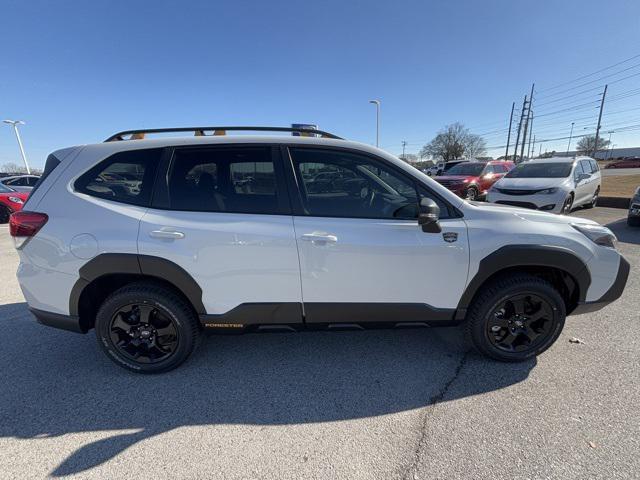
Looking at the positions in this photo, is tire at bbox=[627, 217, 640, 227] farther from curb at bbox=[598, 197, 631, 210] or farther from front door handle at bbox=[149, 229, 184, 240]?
front door handle at bbox=[149, 229, 184, 240]

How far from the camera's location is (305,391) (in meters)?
2.35

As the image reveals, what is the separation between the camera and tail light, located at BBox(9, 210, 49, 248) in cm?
225

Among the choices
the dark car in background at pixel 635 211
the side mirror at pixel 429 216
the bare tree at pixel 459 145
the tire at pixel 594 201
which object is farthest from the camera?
the bare tree at pixel 459 145

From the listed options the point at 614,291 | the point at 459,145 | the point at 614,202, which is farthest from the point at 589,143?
the point at 614,291

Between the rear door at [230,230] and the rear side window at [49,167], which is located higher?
the rear side window at [49,167]

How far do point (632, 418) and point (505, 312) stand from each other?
0.94 meters

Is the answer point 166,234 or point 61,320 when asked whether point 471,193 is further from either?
point 61,320

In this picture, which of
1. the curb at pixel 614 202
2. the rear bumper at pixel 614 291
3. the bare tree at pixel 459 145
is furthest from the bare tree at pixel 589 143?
the rear bumper at pixel 614 291

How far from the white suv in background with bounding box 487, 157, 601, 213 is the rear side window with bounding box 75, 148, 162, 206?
8168mm

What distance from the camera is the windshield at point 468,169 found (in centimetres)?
1210

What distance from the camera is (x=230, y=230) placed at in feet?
7.23

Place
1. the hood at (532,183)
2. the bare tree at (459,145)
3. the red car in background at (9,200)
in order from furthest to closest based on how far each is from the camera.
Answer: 1. the bare tree at (459,145)
2. the red car in background at (9,200)
3. the hood at (532,183)

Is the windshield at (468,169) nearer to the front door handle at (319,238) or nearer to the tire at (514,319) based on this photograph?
the tire at (514,319)

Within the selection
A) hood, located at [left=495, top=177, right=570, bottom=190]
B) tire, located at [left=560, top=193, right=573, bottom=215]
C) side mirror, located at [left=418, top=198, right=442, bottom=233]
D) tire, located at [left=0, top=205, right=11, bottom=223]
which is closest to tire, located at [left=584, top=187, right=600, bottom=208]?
tire, located at [left=560, top=193, right=573, bottom=215]
